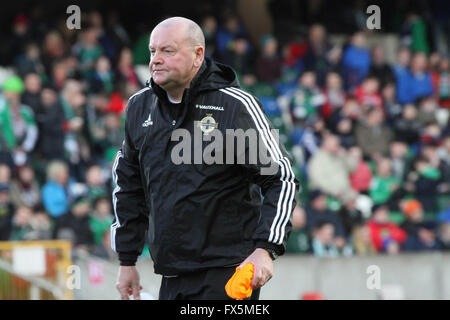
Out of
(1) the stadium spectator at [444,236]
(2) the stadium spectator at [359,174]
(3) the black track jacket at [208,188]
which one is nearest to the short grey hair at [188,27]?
(3) the black track jacket at [208,188]

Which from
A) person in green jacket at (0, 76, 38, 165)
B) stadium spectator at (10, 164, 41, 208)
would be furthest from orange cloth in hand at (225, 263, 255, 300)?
person in green jacket at (0, 76, 38, 165)

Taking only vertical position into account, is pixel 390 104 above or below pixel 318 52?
below

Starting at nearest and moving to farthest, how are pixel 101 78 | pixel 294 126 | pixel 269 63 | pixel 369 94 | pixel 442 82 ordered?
pixel 101 78 → pixel 294 126 → pixel 369 94 → pixel 269 63 → pixel 442 82

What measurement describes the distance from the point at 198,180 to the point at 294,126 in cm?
998

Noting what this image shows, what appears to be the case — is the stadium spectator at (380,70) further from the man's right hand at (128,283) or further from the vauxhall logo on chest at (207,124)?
the vauxhall logo on chest at (207,124)

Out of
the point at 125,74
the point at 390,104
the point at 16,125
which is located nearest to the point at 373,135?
the point at 390,104

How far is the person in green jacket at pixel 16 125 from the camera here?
42.7 ft

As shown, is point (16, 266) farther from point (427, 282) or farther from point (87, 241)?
point (427, 282)

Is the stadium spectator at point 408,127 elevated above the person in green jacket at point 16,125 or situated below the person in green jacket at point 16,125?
above

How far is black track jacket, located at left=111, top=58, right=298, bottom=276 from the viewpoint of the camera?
5.43 m

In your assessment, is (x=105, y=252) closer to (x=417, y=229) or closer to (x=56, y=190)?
(x=56, y=190)

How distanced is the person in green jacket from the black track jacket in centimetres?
766

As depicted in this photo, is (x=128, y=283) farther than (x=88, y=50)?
No

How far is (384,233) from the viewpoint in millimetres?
14227
